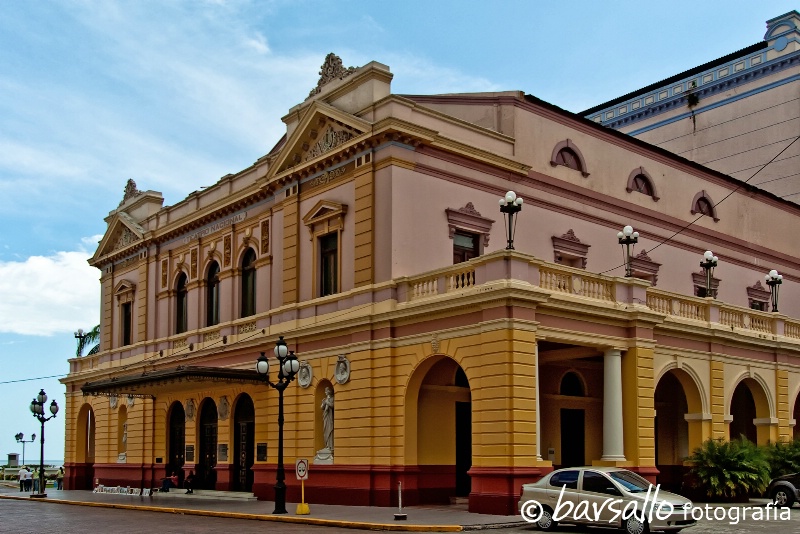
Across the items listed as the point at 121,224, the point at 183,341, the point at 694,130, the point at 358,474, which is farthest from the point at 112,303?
the point at 694,130

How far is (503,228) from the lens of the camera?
32656mm

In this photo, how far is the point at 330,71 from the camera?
113 ft

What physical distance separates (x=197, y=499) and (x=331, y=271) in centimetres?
991

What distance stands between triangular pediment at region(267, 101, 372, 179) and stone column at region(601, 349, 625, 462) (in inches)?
406

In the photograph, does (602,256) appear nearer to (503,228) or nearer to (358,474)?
(503,228)

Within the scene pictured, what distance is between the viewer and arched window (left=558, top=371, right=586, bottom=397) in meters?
33.8

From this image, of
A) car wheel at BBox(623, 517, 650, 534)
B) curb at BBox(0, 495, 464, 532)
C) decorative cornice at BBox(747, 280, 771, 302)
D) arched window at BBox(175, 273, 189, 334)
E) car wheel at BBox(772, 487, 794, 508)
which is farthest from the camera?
decorative cornice at BBox(747, 280, 771, 302)

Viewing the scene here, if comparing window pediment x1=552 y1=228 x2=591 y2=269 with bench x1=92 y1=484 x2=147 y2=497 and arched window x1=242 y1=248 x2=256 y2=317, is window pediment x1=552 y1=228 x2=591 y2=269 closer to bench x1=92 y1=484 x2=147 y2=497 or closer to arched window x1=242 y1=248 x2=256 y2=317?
arched window x1=242 y1=248 x2=256 y2=317

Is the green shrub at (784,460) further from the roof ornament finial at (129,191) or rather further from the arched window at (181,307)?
the roof ornament finial at (129,191)

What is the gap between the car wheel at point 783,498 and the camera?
28.3 m

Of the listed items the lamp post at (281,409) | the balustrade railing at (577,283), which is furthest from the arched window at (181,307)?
the balustrade railing at (577,283)

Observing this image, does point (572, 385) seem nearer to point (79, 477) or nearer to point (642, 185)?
point (642, 185)

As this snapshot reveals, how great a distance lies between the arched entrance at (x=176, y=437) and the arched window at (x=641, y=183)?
66.7 ft

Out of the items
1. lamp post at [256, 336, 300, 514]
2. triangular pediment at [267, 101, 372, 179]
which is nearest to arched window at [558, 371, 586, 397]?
lamp post at [256, 336, 300, 514]
